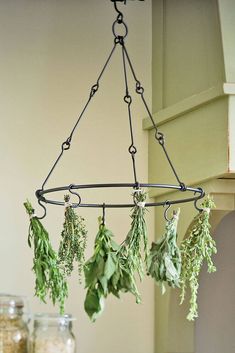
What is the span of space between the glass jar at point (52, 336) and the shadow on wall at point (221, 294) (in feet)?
3.11

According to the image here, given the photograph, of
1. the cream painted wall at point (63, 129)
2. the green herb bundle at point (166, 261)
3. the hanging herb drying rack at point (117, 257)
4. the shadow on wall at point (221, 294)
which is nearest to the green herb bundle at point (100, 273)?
the hanging herb drying rack at point (117, 257)

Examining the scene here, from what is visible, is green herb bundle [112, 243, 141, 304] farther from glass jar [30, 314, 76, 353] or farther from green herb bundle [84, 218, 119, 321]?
glass jar [30, 314, 76, 353]

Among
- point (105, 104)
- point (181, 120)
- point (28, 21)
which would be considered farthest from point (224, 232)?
point (28, 21)

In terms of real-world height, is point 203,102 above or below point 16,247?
above

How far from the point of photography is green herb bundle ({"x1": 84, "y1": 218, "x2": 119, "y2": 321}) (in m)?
1.53

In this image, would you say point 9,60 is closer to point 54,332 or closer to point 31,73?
point 31,73

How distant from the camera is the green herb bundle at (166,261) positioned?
1.62m

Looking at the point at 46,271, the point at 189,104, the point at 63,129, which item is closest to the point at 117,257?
the point at 46,271

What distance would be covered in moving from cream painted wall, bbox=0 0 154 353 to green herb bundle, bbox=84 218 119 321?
1.11m

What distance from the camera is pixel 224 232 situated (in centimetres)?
284

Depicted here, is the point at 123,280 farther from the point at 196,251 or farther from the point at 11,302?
the point at 11,302

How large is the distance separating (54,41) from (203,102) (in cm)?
68

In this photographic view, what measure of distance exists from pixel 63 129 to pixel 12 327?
958mm

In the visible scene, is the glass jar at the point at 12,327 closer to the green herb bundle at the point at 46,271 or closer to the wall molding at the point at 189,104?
the green herb bundle at the point at 46,271
